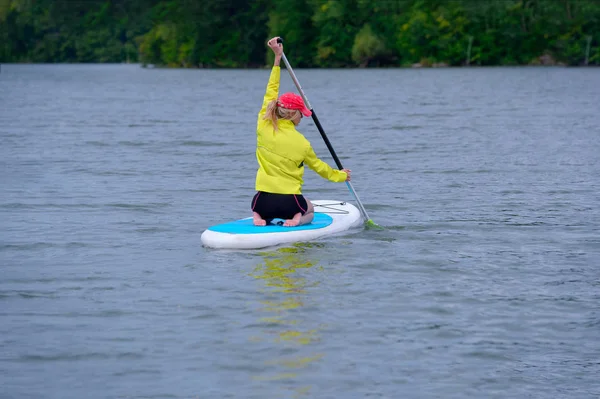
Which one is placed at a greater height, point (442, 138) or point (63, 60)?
point (442, 138)

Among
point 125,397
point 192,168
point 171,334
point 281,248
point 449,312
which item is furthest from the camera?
point 192,168

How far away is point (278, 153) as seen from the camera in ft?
39.3

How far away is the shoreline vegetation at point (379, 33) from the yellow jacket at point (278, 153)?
89901mm

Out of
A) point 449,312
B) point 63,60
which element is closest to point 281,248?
point 449,312

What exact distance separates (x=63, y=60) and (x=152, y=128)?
14721 cm

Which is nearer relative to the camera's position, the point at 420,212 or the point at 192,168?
the point at 420,212

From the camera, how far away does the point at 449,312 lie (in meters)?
9.50

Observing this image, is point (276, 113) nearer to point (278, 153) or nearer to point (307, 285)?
point (278, 153)

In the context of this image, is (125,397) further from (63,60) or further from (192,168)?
(63,60)

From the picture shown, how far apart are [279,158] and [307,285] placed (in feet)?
6.59

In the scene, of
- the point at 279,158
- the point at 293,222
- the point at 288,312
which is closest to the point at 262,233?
the point at 293,222

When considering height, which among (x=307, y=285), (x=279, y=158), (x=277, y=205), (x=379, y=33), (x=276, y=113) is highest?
(x=276, y=113)

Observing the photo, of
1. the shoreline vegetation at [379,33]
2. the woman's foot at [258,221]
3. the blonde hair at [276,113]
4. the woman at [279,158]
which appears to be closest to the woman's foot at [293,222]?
the woman at [279,158]

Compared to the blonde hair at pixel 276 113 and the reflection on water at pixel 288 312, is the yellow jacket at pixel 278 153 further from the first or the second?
the reflection on water at pixel 288 312
